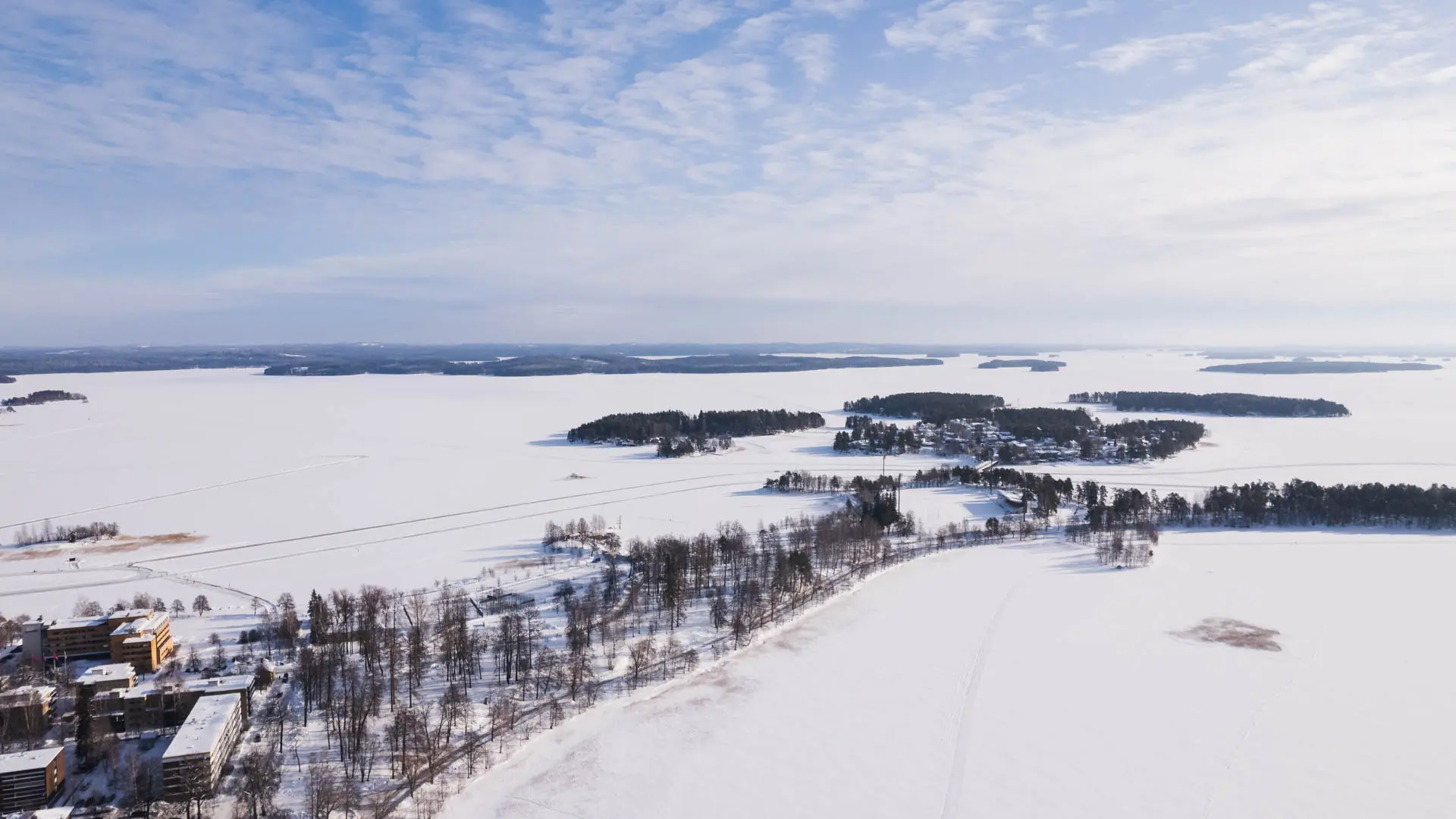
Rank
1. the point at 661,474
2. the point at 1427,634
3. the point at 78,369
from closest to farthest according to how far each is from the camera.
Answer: the point at 1427,634, the point at 661,474, the point at 78,369

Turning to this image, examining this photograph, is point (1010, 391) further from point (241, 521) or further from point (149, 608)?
point (149, 608)

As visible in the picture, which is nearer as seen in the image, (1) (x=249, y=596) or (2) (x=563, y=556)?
(1) (x=249, y=596)

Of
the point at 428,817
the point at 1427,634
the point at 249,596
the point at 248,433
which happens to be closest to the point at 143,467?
the point at 248,433

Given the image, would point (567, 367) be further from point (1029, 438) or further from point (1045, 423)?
point (1029, 438)

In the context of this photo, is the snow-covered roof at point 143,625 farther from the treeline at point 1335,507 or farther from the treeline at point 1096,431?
the treeline at point 1096,431

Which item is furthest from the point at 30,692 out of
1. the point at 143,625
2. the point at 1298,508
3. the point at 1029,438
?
the point at 1029,438

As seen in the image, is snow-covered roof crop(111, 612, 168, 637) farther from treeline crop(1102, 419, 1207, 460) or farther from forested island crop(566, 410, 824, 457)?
treeline crop(1102, 419, 1207, 460)
